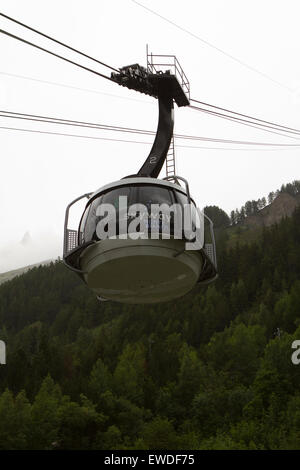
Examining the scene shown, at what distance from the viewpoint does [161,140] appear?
14859mm

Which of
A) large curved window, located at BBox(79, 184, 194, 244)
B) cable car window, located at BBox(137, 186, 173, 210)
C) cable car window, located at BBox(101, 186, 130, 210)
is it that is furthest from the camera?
cable car window, located at BBox(101, 186, 130, 210)

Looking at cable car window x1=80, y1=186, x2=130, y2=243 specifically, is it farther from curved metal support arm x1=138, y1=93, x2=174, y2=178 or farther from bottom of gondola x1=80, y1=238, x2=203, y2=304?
curved metal support arm x1=138, y1=93, x2=174, y2=178

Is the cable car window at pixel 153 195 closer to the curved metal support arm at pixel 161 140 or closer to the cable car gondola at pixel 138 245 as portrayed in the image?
the cable car gondola at pixel 138 245

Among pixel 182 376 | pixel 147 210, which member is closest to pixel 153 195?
pixel 147 210

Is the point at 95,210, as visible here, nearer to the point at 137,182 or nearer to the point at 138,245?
the point at 137,182

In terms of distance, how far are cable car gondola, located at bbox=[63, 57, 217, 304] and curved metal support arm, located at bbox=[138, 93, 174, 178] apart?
41.3 inches

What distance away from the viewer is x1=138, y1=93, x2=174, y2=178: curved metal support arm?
14141 mm

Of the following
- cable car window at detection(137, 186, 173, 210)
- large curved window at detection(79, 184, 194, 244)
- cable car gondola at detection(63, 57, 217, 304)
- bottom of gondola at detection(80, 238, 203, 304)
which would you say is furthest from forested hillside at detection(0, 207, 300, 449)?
cable car window at detection(137, 186, 173, 210)

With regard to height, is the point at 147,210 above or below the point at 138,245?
above

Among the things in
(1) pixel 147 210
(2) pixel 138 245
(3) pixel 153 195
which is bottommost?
(2) pixel 138 245

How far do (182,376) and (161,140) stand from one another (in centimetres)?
6365

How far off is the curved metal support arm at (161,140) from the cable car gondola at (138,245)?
105 cm

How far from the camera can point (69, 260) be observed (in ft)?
40.8

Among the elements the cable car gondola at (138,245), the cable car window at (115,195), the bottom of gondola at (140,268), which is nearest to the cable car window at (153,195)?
the cable car gondola at (138,245)
